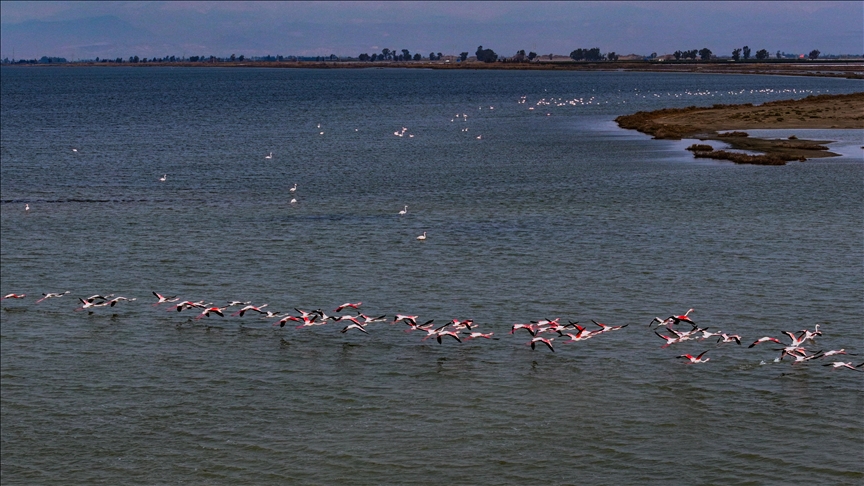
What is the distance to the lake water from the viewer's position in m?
27.6

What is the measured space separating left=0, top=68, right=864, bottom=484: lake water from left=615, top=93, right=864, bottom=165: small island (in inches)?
174

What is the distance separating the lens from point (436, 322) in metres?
37.5

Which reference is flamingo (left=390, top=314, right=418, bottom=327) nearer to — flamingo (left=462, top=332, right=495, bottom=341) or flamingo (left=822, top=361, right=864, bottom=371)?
flamingo (left=462, top=332, right=495, bottom=341)

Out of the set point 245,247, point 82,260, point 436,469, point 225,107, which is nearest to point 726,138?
point 245,247

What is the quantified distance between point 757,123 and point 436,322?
77.4 meters

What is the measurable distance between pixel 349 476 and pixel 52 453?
8.56 metres

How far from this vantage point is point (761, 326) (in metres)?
36.2

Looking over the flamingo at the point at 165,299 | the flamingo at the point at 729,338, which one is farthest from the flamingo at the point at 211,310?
the flamingo at the point at 729,338

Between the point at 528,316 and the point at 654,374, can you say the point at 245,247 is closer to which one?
the point at 528,316

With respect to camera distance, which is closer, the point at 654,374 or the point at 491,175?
the point at 654,374

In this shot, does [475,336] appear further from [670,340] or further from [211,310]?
[211,310]

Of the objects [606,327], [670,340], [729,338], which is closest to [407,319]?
[606,327]

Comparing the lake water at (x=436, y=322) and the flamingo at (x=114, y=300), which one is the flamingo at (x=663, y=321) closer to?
the lake water at (x=436, y=322)

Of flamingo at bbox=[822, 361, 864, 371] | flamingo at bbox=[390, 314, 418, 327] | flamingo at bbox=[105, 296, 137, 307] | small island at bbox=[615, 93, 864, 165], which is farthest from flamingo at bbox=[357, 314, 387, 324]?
small island at bbox=[615, 93, 864, 165]
